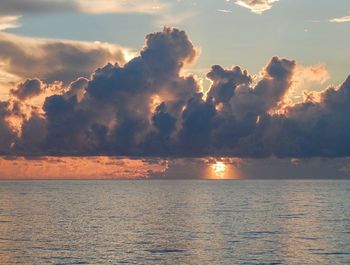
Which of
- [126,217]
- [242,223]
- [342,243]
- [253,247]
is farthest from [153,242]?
[126,217]

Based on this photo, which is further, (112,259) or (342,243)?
(342,243)

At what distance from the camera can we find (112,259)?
89.8 metres

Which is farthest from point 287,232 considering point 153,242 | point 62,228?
point 62,228

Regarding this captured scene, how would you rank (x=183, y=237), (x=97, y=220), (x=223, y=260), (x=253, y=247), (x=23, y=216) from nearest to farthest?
1. (x=223, y=260)
2. (x=253, y=247)
3. (x=183, y=237)
4. (x=97, y=220)
5. (x=23, y=216)

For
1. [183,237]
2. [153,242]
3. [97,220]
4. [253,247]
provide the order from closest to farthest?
1. [253,247]
2. [153,242]
3. [183,237]
4. [97,220]

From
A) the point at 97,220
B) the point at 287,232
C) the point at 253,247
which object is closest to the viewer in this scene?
the point at 253,247

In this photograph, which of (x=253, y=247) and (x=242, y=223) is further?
(x=242, y=223)

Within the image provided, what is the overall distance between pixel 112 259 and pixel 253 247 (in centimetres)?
2570

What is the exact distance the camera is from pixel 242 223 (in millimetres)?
147125

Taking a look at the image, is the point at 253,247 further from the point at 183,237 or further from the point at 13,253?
the point at 13,253

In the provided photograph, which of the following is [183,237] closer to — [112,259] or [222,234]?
[222,234]

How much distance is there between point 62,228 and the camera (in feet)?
436

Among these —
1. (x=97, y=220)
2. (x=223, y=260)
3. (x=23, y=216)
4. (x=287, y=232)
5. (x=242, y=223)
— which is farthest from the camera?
(x=23, y=216)

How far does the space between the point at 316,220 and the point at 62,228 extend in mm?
67068
